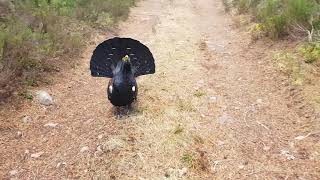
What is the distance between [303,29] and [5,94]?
242 inches

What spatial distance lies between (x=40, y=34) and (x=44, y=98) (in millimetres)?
2008

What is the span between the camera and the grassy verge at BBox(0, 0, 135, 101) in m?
7.48

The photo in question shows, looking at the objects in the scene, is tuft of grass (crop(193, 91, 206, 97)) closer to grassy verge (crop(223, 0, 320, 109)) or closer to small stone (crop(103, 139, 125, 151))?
grassy verge (crop(223, 0, 320, 109))

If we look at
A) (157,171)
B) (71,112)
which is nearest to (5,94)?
(71,112)

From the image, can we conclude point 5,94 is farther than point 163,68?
No

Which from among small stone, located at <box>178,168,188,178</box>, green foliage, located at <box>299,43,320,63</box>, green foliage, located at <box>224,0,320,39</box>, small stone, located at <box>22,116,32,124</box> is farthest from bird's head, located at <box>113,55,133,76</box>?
green foliage, located at <box>224,0,320,39</box>

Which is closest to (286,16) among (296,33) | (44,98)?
(296,33)

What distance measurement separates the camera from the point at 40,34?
8.85 meters

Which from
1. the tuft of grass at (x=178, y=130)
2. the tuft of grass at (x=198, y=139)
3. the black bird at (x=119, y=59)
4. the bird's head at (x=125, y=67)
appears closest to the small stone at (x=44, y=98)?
the black bird at (x=119, y=59)

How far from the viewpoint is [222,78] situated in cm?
873

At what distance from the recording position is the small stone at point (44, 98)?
7320 mm

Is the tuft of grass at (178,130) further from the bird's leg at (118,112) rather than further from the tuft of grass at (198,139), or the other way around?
the bird's leg at (118,112)

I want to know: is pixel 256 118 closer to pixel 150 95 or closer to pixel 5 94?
pixel 150 95

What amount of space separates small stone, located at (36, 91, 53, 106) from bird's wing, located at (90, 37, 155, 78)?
1020 mm
